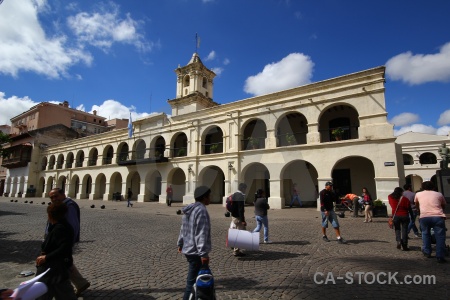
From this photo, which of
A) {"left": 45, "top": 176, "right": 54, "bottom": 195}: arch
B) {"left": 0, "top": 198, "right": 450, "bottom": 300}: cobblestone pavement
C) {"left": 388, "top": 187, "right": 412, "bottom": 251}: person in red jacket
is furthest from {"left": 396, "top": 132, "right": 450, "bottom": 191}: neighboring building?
{"left": 45, "top": 176, "right": 54, "bottom": 195}: arch

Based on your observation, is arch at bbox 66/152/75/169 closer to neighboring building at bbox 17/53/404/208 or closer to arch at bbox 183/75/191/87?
neighboring building at bbox 17/53/404/208

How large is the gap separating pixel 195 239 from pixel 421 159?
34.8 metres

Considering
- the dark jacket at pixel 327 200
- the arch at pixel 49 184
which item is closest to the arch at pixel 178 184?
the dark jacket at pixel 327 200

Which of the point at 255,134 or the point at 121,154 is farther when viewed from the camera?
the point at 121,154

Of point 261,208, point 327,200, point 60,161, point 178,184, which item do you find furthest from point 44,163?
point 327,200

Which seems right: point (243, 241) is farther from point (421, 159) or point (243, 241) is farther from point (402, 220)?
point (421, 159)

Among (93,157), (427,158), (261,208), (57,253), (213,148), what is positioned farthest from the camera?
(93,157)

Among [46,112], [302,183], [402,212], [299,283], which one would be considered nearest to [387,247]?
[402,212]

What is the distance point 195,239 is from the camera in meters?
3.23

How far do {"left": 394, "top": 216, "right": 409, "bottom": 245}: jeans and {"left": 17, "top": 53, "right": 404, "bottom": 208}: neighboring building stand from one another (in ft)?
29.8

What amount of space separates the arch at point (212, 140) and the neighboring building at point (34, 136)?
25131mm

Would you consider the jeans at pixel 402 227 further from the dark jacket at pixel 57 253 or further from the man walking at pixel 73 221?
the dark jacket at pixel 57 253

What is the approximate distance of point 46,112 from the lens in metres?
45.2

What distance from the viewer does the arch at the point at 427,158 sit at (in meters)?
28.7
